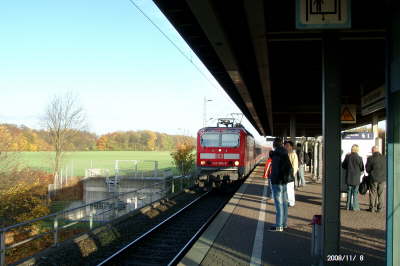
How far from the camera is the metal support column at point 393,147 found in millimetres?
4176

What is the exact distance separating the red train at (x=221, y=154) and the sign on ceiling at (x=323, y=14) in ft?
48.8

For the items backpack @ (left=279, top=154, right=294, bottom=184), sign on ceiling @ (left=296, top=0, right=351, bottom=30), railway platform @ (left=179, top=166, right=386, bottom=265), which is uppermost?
sign on ceiling @ (left=296, top=0, right=351, bottom=30)

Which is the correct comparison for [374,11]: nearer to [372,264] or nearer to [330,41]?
[330,41]

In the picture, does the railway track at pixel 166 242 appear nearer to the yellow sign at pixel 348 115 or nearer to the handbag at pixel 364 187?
the handbag at pixel 364 187

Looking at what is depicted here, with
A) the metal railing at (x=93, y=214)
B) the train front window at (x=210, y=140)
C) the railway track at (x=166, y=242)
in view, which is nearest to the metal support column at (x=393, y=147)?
the railway track at (x=166, y=242)

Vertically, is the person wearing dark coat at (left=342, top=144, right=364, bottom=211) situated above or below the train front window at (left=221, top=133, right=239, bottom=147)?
below

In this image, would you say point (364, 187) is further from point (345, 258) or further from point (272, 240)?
point (345, 258)

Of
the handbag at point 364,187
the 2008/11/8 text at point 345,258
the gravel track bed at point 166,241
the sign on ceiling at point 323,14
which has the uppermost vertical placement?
the sign on ceiling at point 323,14

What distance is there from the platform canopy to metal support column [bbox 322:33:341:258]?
417 mm

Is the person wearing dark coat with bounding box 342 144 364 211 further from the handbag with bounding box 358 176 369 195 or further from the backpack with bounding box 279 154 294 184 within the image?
the backpack with bounding box 279 154 294 184

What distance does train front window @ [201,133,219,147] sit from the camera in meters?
21.3

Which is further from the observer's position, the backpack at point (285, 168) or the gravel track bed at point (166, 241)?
the gravel track bed at point (166, 241)

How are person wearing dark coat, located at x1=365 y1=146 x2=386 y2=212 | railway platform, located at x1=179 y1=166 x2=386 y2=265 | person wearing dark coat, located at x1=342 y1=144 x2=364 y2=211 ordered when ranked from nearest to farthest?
railway platform, located at x1=179 y1=166 x2=386 y2=265, person wearing dark coat, located at x1=365 y1=146 x2=386 y2=212, person wearing dark coat, located at x1=342 y1=144 x2=364 y2=211

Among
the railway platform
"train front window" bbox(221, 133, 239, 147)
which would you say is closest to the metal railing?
"train front window" bbox(221, 133, 239, 147)
